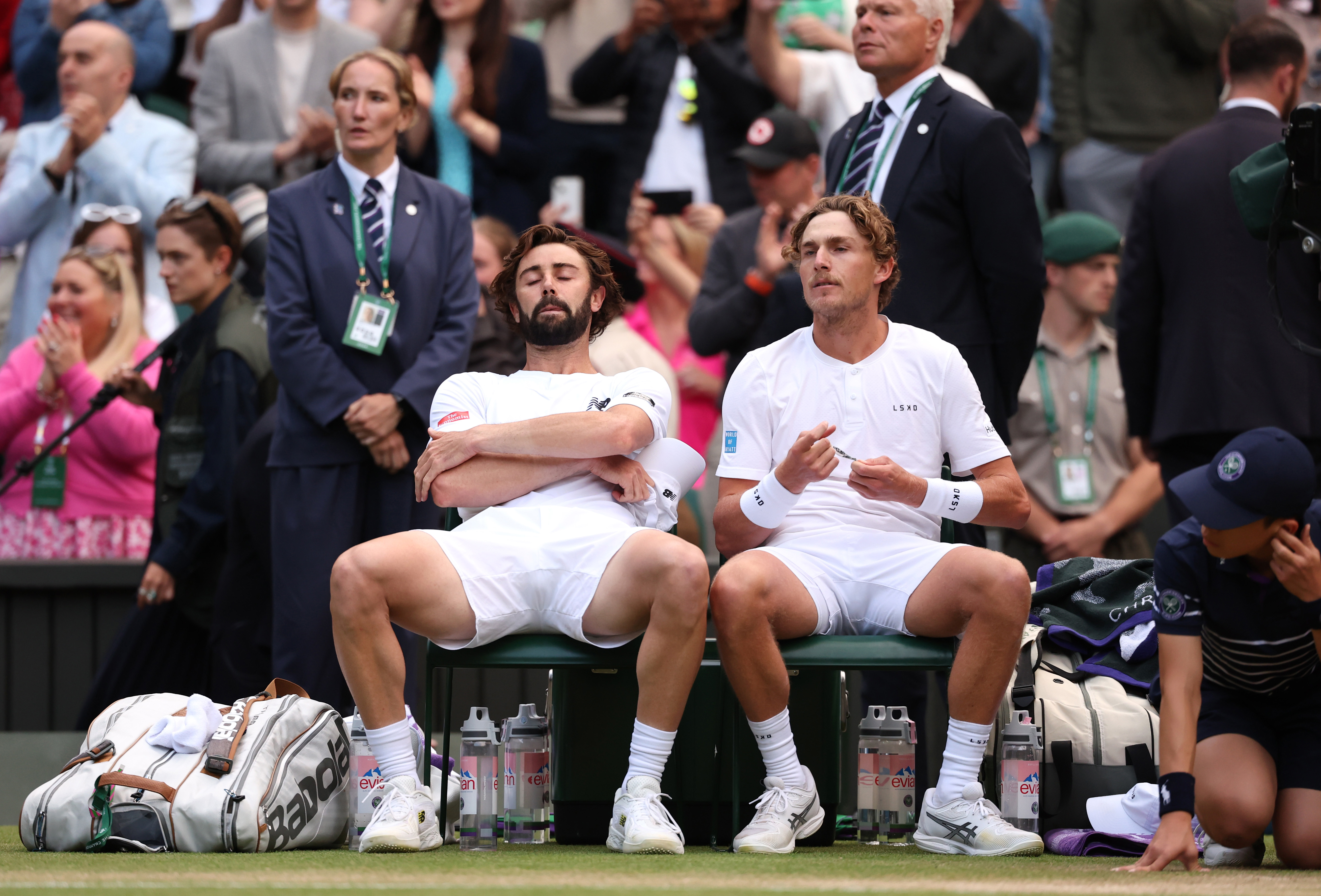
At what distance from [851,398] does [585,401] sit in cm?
72

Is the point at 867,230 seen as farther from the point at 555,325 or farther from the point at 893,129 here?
the point at 555,325

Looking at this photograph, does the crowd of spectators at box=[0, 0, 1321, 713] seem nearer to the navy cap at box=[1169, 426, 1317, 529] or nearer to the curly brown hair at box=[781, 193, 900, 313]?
the curly brown hair at box=[781, 193, 900, 313]

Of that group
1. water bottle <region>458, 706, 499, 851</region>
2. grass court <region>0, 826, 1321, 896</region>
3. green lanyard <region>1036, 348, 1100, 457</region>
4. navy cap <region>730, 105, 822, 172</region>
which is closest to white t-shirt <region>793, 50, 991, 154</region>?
navy cap <region>730, 105, 822, 172</region>

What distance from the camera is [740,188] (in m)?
7.83

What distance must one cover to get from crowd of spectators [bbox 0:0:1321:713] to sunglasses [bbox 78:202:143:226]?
0.05 ft

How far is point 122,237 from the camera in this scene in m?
7.10

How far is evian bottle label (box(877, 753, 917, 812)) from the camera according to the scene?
4.34 metres

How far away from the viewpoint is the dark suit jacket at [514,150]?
787cm

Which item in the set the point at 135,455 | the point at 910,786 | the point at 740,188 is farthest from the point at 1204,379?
the point at 135,455

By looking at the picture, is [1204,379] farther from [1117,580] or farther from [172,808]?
[172,808]

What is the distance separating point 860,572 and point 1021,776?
65 cm

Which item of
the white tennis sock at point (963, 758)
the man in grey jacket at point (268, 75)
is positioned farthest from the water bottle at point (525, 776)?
the man in grey jacket at point (268, 75)

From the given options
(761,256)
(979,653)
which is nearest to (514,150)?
(761,256)

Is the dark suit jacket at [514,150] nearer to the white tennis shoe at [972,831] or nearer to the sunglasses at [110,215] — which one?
the sunglasses at [110,215]
